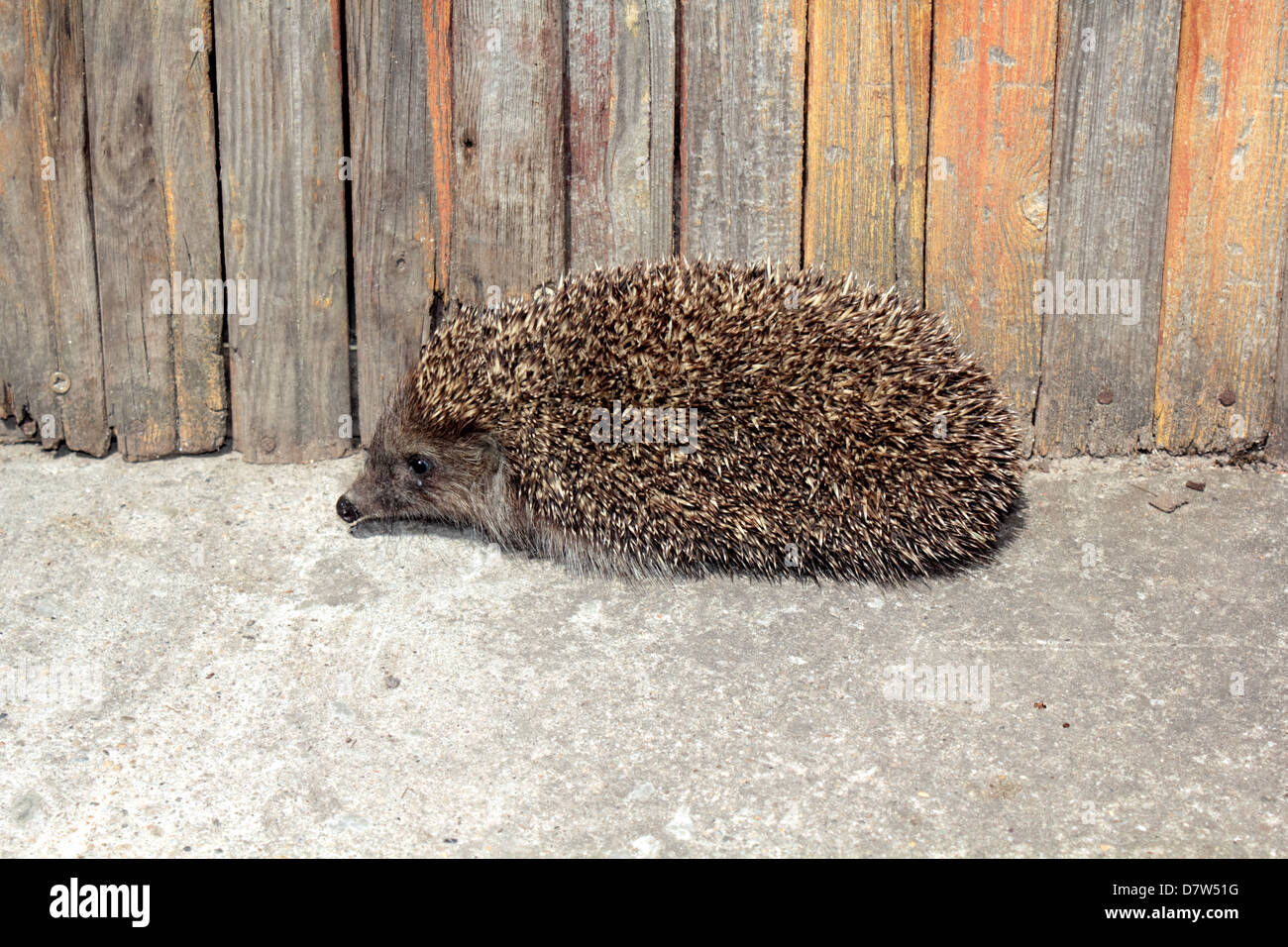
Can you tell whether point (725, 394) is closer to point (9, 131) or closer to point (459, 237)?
point (459, 237)

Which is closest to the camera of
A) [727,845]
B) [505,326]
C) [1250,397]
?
[727,845]

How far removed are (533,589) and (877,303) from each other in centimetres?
198

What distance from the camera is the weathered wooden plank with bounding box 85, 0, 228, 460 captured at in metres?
5.83

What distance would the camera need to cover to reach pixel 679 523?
5.49 metres

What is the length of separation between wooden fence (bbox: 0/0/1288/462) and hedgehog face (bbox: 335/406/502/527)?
0.42m

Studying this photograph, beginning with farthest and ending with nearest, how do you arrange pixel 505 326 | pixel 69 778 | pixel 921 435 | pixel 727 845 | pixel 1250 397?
pixel 1250 397 < pixel 505 326 < pixel 921 435 < pixel 69 778 < pixel 727 845

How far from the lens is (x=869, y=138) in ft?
19.4

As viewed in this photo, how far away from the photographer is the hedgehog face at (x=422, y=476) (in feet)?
19.4

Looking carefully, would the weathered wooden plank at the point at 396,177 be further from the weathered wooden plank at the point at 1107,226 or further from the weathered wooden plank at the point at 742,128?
the weathered wooden plank at the point at 1107,226

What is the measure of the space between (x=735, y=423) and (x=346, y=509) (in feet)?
6.16

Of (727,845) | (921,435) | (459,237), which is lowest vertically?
(727,845)

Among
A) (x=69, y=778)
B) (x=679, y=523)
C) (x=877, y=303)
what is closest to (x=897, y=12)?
(x=877, y=303)

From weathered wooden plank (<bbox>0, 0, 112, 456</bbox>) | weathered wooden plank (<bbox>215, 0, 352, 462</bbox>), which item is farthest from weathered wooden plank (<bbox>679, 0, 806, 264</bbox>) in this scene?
weathered wooden plank (<bbox>0, 0, 112, 456</bbox>)

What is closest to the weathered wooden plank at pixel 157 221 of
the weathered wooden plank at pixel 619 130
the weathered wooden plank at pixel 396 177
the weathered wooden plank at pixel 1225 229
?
the weathered wooden plank at pixel 396 177
